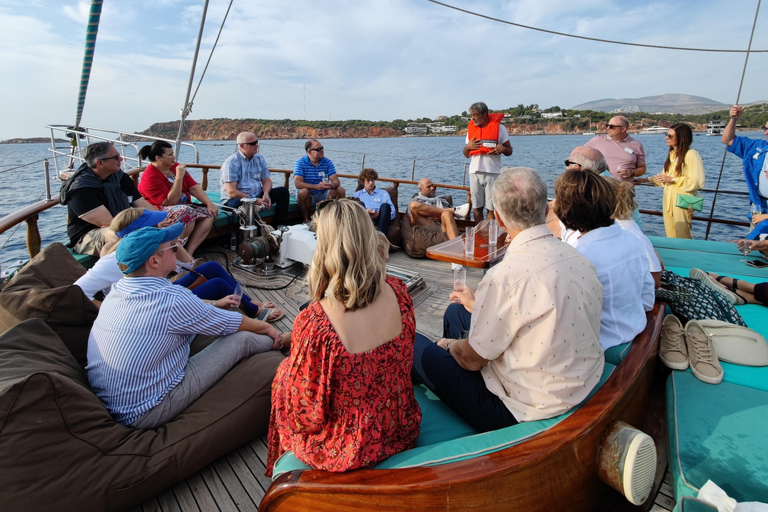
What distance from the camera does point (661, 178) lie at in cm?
427

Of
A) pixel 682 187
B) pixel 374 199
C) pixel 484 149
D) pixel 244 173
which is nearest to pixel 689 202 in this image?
pixel 682 187

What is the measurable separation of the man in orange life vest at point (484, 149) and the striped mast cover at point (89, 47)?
3.74 m

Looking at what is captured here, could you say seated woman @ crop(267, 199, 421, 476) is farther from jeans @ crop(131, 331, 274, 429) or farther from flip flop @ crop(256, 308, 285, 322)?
flip flop @ crop(256, 308, 285, 322)

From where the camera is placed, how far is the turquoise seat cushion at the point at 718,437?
125cm

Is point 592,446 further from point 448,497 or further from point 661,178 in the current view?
point 661,178

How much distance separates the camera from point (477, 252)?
3.18 metres

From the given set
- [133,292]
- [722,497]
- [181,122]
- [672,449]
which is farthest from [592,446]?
[181,122]

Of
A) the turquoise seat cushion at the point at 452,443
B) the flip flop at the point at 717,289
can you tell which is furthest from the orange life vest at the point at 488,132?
the turquoise seat cushion at the point at 452,443

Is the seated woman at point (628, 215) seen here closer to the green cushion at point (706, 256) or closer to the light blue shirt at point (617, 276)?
the light blue shirt at point (617, 276)

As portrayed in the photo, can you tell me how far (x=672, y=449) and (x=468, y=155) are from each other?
4102 millimetres

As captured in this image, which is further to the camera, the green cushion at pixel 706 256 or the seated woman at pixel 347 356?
the green cushion at pixel 706 256

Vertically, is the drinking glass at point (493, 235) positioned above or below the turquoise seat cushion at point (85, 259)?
above

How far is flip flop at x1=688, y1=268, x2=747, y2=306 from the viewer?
242 cm

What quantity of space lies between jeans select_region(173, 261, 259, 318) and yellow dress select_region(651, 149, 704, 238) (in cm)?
397
